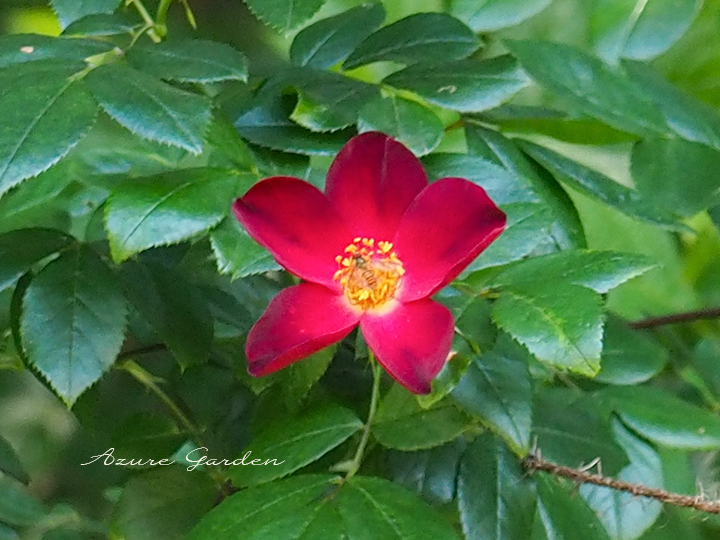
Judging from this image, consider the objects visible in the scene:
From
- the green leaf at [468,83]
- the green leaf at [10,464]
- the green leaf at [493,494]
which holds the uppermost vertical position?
the green leaf at [468,83]

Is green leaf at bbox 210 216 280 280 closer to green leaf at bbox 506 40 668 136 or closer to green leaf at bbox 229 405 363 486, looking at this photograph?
green leaf at bbox 229 405 363 486

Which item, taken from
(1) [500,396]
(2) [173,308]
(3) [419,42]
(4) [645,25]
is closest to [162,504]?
(2) [173,308]

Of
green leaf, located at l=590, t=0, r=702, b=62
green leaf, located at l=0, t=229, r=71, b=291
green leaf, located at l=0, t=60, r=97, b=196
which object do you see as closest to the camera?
green leaf, located at l=0, t=60, r=97, b=196

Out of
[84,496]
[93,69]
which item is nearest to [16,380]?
[84,496]

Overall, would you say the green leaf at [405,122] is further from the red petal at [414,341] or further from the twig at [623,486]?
→ the twig at [623,486]

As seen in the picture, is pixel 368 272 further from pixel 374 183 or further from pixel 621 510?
pixel 621 510

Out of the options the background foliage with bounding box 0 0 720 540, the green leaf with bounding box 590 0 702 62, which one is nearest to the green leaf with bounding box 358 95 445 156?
the background foliage with bounding box 0 0 720 540

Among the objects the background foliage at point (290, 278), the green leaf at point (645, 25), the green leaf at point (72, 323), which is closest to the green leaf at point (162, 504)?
the background foliage at point (290, 278)
